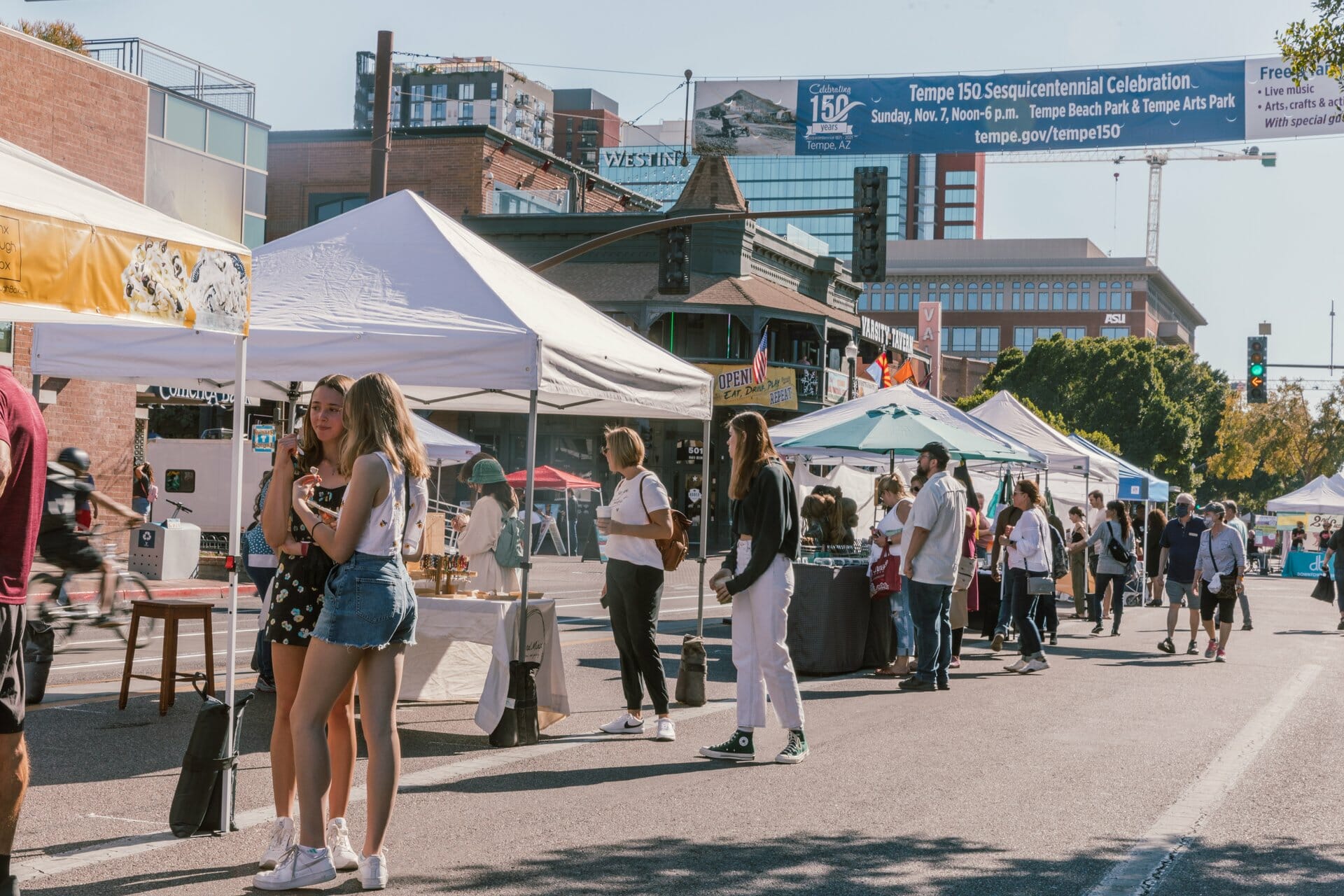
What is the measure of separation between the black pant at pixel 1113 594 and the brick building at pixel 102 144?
48.1 ft

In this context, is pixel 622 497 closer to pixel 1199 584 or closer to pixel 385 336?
pixel 385 336

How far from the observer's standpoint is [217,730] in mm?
5922

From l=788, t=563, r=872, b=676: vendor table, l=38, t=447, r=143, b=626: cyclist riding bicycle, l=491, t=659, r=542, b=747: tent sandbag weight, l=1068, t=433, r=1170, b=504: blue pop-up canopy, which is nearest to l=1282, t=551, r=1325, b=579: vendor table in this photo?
l=1068, t=433, r=1170, b=504: blue pop-up canopy

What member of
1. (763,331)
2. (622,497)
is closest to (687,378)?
(622,497)

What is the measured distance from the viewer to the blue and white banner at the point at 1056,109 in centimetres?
2859

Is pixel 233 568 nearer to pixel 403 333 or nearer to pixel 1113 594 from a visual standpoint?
pixel 403 333

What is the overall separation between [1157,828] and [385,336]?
500cm

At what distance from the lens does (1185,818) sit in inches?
283

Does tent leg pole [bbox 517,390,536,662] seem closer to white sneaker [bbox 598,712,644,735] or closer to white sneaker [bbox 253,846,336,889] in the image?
white sneaker [bbox 598,712,644,735]

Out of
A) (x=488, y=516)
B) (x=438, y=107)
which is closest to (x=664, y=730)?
(x=488, y=516)

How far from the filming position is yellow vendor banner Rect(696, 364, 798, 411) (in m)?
45.1

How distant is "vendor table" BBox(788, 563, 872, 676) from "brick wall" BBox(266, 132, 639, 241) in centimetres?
3708

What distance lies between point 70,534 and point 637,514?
10.5 feet

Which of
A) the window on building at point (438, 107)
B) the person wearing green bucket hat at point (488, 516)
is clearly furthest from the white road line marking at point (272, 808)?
the window on building at point (438, 107)
